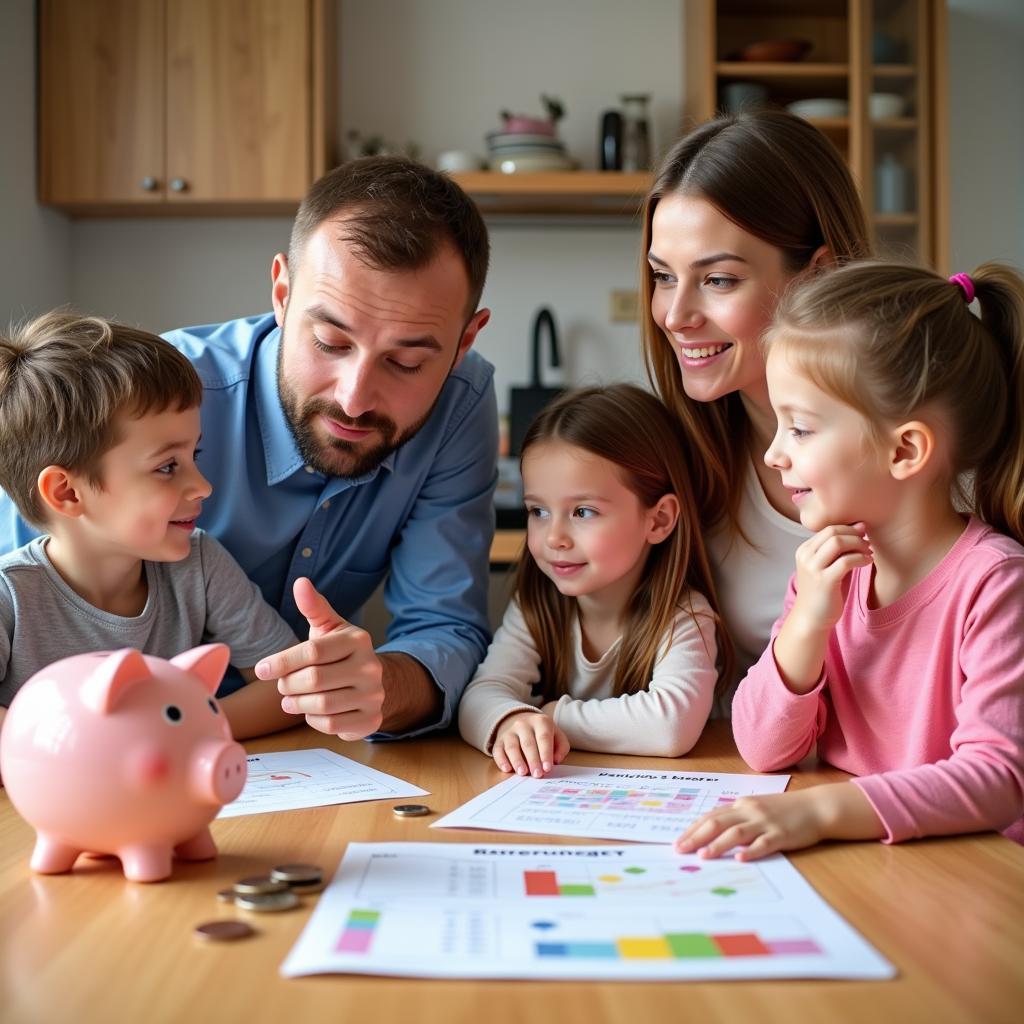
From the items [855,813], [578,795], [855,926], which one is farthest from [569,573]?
[855,926]

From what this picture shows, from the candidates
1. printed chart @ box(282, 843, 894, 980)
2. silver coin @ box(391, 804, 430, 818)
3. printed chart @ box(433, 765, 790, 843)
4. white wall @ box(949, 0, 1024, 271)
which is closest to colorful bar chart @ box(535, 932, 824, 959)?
printed chart @ box(282, 843, 894, 980)

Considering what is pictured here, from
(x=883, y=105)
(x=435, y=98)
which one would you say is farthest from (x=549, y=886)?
(x=435, y=98)

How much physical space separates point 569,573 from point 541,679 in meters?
0.15

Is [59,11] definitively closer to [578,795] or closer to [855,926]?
[578,795]

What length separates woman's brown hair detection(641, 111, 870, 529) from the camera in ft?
4.93

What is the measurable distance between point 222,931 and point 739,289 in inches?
41.8

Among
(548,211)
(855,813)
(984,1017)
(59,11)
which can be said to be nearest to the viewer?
(984,1017)

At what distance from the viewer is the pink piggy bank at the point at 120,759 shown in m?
0.81

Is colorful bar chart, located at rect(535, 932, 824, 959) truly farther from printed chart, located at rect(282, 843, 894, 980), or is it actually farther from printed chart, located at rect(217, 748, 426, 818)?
printed chart, located at rect(217, 748, 426, 818)

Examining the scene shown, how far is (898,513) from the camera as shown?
3.82 feet

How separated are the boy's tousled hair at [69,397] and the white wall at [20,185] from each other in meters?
2.07

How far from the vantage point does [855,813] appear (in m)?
0.97

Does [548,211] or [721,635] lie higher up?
[548,211]

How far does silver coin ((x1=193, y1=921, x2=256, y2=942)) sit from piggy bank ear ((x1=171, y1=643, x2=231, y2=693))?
0.62 ft
